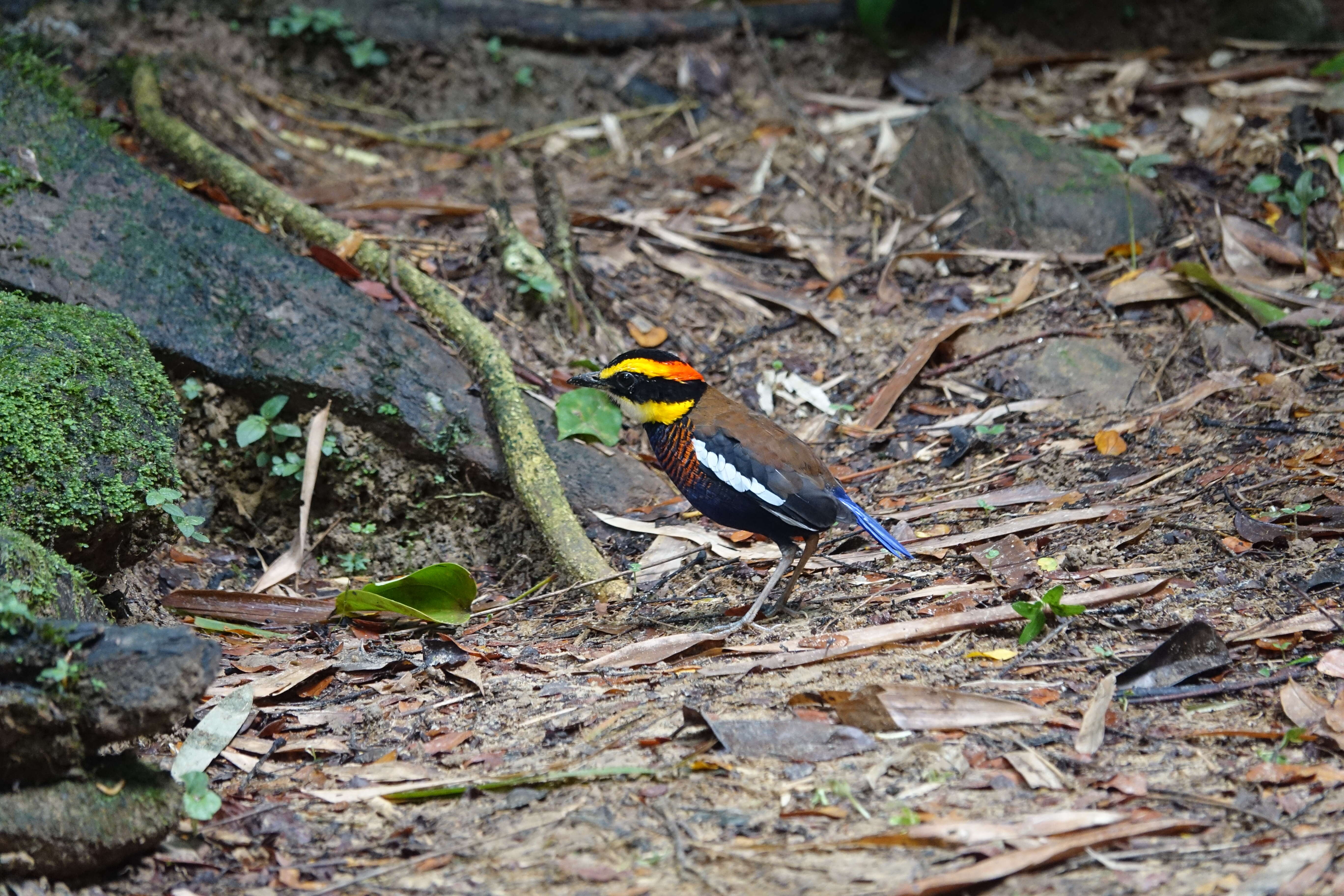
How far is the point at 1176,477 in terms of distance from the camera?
16.6ft

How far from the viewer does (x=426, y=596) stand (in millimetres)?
4594

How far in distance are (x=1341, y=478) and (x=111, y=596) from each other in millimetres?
5069

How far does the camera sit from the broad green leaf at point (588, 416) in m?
5.80

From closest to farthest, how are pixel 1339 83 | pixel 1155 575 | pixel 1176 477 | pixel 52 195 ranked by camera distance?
pixel 1155 575
pixel 1176 477
pixel 52 195
pixel 1339 83

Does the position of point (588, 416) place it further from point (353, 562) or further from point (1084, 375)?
point (1084, 375)

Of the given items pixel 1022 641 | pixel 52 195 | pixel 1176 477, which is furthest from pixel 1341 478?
pixel 52 195

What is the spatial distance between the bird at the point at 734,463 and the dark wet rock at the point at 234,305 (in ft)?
2.61

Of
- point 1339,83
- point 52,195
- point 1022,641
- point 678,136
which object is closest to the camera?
point 1022,641

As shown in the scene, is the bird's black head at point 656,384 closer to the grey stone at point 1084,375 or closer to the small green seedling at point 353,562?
the small green seedling at point 353,562

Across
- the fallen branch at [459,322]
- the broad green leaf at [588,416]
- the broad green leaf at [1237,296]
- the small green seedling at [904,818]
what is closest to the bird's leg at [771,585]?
the fallen branch at [459,322]

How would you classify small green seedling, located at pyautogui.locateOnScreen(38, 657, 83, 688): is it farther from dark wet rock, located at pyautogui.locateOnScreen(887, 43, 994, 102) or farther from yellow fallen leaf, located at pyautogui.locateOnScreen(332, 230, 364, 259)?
dark wet rock, located at pyautogui.locateOnScreen(887, 43, 994, 102)

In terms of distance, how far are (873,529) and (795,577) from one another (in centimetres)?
50

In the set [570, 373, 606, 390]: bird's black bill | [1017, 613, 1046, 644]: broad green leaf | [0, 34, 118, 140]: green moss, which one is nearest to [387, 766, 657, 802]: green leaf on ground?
[1017, 613, 1046, 644]: broad green leaf

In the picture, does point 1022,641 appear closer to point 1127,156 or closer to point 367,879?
point 367,879
